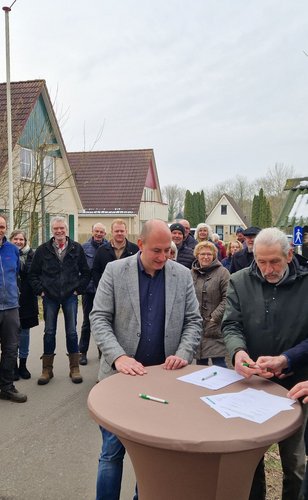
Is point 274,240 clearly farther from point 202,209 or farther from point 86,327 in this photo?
point 202,209

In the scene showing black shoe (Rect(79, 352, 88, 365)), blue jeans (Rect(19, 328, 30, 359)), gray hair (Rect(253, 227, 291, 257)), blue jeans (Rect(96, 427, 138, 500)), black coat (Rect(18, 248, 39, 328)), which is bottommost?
black shoe (Rect(79, 352, 88, 365))

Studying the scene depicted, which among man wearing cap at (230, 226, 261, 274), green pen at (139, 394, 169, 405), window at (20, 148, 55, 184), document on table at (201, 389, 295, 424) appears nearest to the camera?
document on table at (201, 389, 295, 424)

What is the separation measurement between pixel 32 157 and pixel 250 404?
15813 mm

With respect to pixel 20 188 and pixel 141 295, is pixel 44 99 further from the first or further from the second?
pixel 141 295

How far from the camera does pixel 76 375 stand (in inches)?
226

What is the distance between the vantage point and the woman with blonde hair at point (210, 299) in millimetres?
4805

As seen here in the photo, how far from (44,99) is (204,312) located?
15862mm

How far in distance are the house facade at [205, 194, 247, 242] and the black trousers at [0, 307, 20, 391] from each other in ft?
180

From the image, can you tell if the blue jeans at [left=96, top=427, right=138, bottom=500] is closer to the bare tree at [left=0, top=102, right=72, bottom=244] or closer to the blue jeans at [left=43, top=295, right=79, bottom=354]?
the blue jeans at [left=43, top=295, right=79, bottom=354]

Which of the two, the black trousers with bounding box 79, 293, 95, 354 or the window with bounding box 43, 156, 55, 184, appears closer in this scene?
the black trousers with bounding box 79, 293, 95, 354

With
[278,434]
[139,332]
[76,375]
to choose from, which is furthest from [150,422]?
[76,375]

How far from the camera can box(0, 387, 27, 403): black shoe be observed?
16.4ft

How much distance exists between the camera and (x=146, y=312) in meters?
2.82

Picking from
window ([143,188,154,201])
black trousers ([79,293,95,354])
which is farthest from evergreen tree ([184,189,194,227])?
black trousers ([79,293,95,354])
